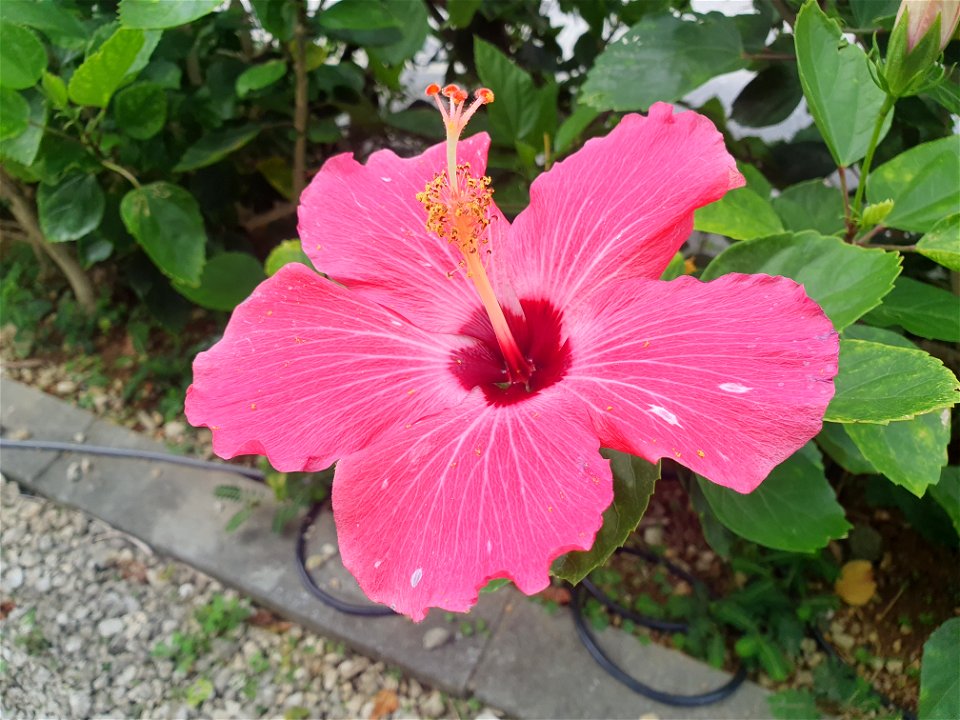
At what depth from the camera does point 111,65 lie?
3.42ft

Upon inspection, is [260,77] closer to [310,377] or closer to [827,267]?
[310,377]

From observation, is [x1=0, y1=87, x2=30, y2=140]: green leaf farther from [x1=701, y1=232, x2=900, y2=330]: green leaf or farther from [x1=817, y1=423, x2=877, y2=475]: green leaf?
[x1=817, y1=423, x2=877, y2=475]: green leaf

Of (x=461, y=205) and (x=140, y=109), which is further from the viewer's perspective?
(x=140, y=109)

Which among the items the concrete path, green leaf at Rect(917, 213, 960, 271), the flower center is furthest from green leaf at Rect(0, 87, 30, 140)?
green leaf at Rect(917, 213, 960, 271)

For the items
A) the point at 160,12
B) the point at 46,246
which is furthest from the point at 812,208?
the point at 46,246

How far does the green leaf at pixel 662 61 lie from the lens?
1.02 meters

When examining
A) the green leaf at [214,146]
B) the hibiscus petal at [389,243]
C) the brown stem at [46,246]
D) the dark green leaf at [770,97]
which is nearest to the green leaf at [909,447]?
the hibiscus petal at [389,243]

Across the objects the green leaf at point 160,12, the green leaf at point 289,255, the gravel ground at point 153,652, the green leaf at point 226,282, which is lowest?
the gravel ground at point 153,652

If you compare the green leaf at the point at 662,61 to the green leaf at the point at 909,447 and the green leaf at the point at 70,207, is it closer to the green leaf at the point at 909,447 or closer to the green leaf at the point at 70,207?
the green leaf at the point at 909,447

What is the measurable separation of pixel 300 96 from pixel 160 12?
651 mm

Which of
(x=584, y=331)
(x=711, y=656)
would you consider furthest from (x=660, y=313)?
(x=711, y=656)

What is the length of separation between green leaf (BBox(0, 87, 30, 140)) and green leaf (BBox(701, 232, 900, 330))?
1.02 metres

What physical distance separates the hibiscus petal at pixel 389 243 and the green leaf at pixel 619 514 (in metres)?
A: 0.22

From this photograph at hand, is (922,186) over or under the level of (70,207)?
over
